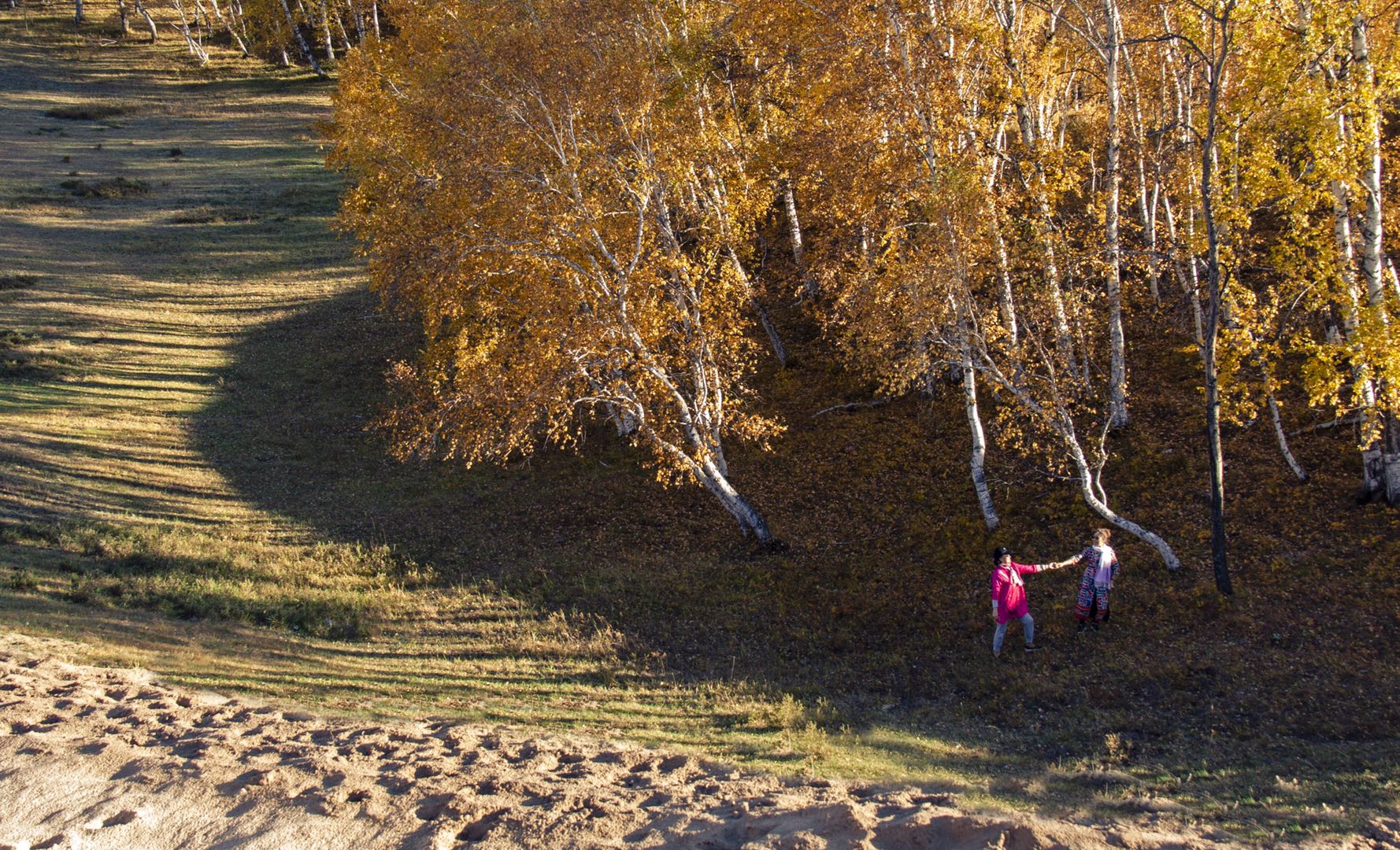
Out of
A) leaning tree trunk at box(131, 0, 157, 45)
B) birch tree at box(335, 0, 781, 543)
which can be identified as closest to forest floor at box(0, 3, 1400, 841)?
birch tree at box(335, 0, 781, 543)

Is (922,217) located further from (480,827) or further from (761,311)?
(480,827)

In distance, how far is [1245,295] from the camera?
12.4m

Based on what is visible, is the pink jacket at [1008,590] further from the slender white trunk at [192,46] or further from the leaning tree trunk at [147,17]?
the leaning tree trunk at [147,17]

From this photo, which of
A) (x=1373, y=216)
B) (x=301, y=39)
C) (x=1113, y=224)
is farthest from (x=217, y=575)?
(x=301, y=39)

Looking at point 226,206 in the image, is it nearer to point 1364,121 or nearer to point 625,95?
point 625,95

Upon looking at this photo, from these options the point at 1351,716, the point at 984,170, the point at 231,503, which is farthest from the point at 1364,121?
the point at 231,503

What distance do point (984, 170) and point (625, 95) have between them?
6214mm

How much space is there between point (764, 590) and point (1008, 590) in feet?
15.6

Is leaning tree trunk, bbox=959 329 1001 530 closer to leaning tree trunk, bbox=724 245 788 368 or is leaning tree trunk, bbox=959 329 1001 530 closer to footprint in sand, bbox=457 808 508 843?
leaning tree trunk, bbox=724 245 788 368

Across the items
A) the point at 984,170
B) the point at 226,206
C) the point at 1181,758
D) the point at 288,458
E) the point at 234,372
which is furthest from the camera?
the point at 226,206

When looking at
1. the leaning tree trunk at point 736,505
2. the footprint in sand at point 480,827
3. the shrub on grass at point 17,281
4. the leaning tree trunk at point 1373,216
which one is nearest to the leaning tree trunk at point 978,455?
the leaning tree trunk at point 736,505

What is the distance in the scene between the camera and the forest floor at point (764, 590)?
9.46 metres

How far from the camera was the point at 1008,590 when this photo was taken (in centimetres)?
1128

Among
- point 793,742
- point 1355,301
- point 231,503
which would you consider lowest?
point 793,742
